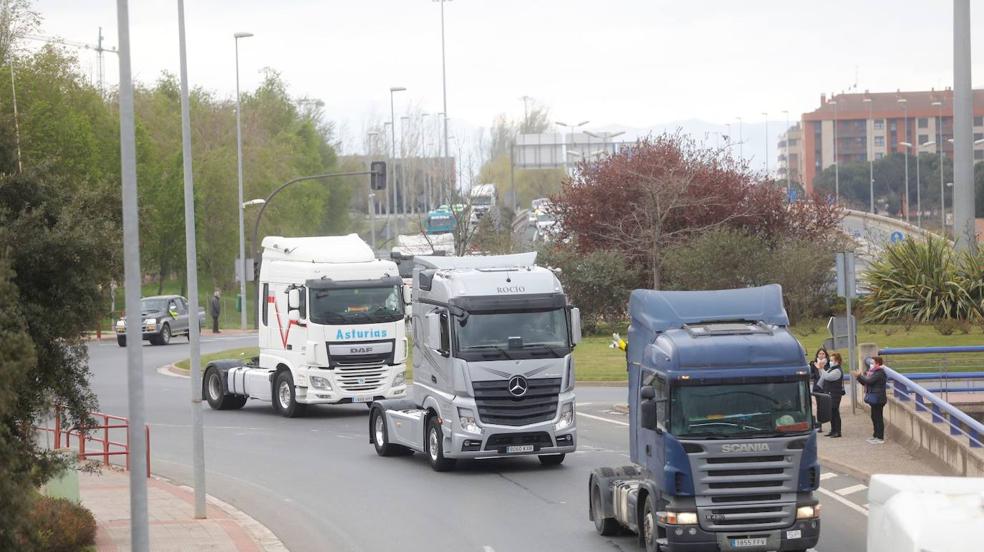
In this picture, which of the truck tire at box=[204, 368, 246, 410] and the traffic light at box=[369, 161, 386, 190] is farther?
the traffic light at box=[369, 161, 386, 190]

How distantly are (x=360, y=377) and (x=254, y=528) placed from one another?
1120cm

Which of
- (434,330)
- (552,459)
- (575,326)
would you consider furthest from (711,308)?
(552,459)

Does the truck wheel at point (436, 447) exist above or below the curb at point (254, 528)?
above

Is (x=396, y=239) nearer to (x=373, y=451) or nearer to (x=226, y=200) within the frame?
(x=226, y=200)

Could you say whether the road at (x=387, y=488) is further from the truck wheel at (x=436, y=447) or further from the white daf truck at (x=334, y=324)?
the white daf truck at (x=334, y=324)

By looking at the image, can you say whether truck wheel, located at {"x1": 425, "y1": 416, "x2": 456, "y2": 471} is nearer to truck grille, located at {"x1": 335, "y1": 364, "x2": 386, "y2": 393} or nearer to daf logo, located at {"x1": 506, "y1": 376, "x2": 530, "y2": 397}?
daf logo, located at {"x1": 506, "y1": 376, "x2": 530, "y2": 397}

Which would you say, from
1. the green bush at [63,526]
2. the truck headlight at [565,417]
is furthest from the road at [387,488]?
the green bush at [63,526]

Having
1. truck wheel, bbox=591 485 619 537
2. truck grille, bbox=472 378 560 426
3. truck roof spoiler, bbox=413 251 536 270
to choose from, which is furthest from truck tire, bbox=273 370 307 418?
truck wheel, bbox=591 485 619 537

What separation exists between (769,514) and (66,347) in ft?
24.1

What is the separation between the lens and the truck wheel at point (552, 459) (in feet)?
72.8

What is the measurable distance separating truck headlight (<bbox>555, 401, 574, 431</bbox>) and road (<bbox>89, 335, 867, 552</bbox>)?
81 centimetres

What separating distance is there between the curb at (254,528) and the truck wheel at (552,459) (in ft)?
17.8

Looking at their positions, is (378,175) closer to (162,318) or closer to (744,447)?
(162,318)

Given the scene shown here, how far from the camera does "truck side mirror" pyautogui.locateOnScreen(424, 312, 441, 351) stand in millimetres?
21156
